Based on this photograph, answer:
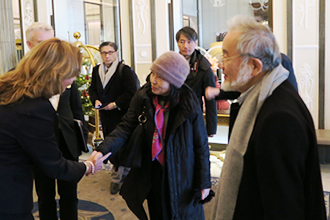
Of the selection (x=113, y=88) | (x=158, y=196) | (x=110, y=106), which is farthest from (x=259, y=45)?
(x=113, y=88)

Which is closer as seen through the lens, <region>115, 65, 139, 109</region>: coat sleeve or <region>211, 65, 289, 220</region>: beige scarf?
<region>211, 65, 289, 220</region>: beige scarf

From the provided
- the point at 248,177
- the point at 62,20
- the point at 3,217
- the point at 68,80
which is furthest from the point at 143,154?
the point at 62,20

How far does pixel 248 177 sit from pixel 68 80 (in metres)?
1.01

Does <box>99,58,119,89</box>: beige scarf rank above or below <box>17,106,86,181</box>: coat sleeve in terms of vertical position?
above

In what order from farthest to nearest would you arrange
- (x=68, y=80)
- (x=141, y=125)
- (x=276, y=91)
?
1. (x=141, y=125)
2. (x=68, y=80)
3. (x=276, y=91)

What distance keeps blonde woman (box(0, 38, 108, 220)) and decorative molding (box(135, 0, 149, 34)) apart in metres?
4.10

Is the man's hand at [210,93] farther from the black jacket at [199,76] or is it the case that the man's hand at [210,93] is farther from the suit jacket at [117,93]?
the suit jacket at [117,93]

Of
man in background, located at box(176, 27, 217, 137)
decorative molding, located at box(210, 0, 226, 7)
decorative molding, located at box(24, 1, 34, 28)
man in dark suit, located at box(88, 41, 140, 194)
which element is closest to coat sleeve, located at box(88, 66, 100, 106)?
man in dark suit, located at box(88, 41, 140, 194)

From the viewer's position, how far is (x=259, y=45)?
124 centimetres

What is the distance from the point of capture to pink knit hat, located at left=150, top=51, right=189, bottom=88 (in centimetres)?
203

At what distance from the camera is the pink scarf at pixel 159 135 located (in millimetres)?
Answer: 2047

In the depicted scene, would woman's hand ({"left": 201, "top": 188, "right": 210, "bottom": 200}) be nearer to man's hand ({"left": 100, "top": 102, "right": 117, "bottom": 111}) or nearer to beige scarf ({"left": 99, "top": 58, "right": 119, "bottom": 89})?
man's hand ({"left": 100, "top": 102, "right": 117, "bottom": 111})

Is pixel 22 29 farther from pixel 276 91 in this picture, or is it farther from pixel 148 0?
pixel 276 91

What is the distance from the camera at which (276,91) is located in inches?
46.5
